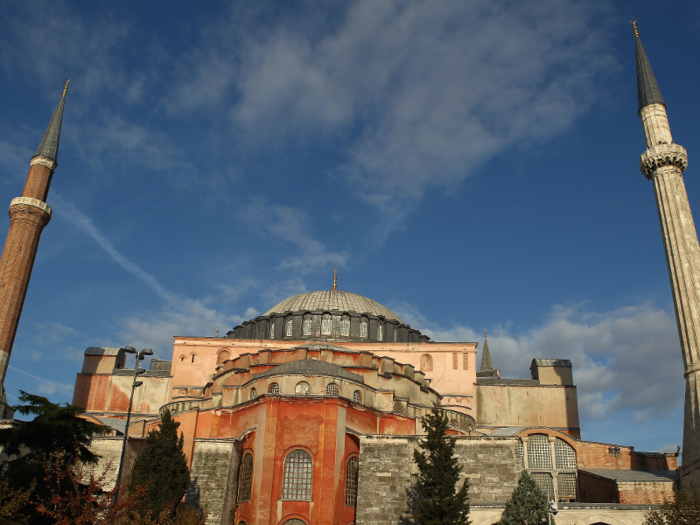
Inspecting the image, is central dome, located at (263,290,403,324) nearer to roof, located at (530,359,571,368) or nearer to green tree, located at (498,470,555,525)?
roof, located at (530,359,571,368)

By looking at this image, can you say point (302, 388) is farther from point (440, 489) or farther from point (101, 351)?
point (101, 351)

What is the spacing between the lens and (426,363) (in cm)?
3198

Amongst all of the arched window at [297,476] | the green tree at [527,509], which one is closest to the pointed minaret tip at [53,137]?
the arched window at [297,476]

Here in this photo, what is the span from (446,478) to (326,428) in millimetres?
4836

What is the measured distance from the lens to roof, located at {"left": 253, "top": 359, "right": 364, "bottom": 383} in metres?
21.8

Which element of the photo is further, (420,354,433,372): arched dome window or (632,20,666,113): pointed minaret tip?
(420,354,433,372): arched dome window

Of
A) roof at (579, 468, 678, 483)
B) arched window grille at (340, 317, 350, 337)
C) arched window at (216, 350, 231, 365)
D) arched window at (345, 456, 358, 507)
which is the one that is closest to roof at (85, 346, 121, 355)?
arched window at (216, 350, 231, 365)

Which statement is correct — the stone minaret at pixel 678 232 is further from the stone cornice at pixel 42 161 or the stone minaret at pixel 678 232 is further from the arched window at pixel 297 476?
the stone cornice at pixel 42 161

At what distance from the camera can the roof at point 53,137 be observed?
31.2 m

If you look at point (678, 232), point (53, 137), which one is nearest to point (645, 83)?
point (678, 232)

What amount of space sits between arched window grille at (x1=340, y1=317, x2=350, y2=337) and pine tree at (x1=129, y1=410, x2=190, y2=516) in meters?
15.1

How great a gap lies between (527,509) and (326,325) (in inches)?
716

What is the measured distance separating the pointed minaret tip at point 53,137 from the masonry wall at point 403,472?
22228 millimetres

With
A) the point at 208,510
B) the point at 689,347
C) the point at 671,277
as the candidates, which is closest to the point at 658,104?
the point at 671,277
